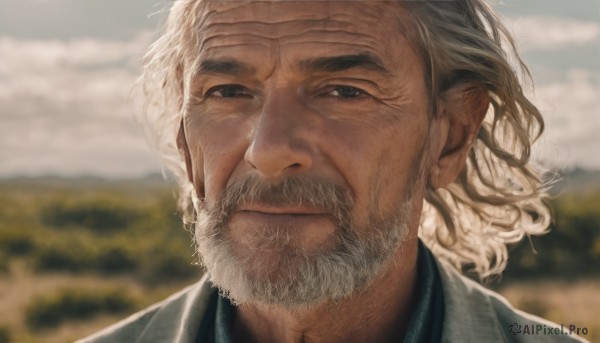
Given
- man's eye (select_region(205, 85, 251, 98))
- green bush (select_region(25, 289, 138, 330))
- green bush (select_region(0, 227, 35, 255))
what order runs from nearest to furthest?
man's eye (select_region(205, 85, 251, 98)) < green bush (select_region(25, 289, 138, 330)) < green bush (select_region(0, 227, 35, 255))

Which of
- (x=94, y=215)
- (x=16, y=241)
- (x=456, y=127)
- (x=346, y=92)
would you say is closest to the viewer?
(x=346, y=92)

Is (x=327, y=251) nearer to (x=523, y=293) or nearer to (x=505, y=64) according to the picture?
(x=505, y=64)

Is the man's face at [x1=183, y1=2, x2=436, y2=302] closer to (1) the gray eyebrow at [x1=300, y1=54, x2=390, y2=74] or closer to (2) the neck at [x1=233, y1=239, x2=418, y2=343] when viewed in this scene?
(1) the gray eyebrow at [x1=300, y1=54, x2=390, y2=74]

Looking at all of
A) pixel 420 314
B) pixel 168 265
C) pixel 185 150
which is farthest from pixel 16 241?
pixel 420 314

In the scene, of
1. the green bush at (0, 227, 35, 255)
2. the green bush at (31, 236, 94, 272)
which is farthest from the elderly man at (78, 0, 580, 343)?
the green bush at (0, 227, 35, 255)

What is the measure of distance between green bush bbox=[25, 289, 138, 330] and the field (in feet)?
0.09

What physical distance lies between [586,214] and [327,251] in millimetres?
22002

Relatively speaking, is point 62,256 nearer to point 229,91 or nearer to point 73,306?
point 73,306

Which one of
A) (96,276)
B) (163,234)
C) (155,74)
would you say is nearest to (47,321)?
(96,276)

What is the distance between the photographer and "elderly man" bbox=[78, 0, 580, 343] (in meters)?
2.92

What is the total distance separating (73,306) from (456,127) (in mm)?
20643

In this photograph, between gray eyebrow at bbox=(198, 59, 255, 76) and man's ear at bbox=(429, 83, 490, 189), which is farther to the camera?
man's ear at bbox=(429, 83, 490, 189)

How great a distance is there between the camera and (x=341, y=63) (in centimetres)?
304

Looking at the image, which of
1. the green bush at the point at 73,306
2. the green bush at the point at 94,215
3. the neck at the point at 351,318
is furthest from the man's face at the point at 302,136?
→ the green bush at the point at 94,215
